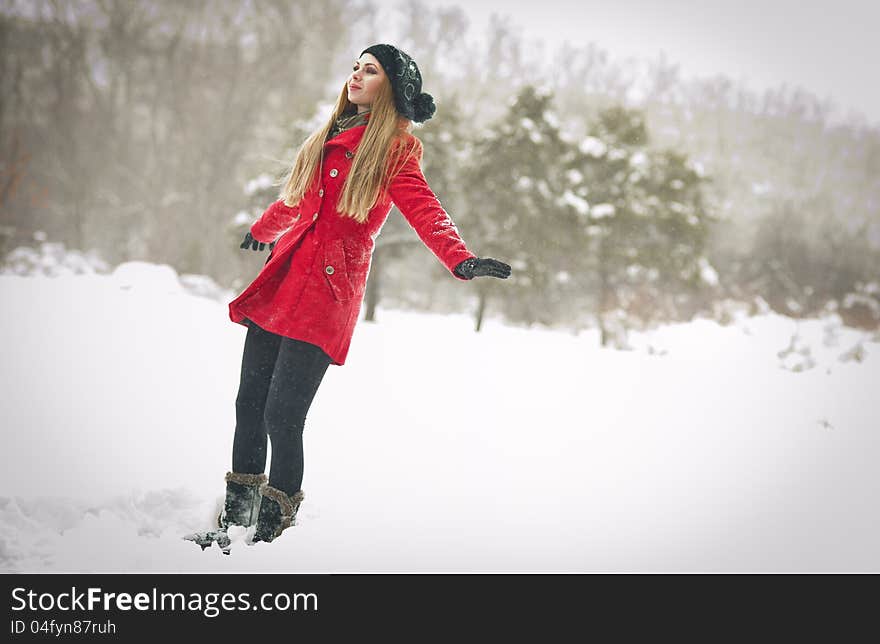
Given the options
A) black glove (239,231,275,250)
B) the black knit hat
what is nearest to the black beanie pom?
the black knit hat

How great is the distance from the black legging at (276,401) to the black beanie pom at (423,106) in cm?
78

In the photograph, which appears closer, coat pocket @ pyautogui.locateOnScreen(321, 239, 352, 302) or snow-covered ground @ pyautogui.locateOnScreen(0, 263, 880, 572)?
coat pocket @ pyautogui.locateOnScreen(321, 239, 352, 302)

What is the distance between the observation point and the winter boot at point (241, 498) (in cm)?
187

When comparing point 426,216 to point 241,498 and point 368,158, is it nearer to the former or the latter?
point 368,158

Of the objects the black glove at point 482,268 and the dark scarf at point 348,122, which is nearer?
the black glove at point 482,268

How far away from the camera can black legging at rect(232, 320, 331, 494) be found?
1747 mm

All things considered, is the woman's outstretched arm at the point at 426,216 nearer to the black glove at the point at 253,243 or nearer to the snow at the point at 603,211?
the black glove at the point at 253,243

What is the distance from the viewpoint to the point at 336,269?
1.75 metres

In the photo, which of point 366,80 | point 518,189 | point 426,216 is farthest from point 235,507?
point 518,189

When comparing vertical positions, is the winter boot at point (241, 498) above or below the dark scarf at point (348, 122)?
below

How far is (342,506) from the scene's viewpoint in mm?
2387

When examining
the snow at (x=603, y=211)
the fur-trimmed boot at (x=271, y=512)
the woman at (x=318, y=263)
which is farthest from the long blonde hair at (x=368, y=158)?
the snow at (x=603, y=211)

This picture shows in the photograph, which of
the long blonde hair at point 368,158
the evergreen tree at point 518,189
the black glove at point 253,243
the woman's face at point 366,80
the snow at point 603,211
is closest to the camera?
the long blonde hair at point 368,158

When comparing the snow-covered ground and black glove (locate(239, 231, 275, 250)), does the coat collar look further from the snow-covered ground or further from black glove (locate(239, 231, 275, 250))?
the snow-covered ground
